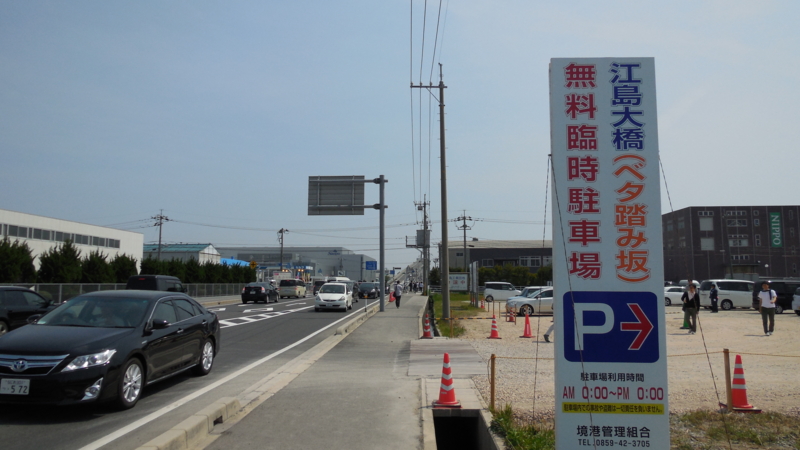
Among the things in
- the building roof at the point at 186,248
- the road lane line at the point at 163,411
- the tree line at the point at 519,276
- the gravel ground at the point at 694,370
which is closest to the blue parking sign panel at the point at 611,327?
the gravel ground at the point at 694,370

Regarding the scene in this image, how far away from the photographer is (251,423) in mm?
6273

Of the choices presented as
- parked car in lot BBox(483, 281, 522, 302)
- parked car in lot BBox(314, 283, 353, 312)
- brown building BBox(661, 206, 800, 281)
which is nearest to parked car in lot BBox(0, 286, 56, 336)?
parked car in lot BBox(314, 283, 353, 312)

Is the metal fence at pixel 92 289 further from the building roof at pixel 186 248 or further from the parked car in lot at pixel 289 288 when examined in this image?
the building roof at pixel 186 248

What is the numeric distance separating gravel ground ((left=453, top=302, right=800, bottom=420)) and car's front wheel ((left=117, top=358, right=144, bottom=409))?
4780 millimetres

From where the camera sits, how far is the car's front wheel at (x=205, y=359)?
31.6 feet

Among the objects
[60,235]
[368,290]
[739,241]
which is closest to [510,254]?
[739,241]

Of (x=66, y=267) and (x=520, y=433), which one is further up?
(x=66, y=267)

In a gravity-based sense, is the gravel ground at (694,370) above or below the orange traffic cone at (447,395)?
below

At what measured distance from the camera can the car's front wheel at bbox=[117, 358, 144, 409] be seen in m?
6.93

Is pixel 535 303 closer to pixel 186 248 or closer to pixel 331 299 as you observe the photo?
pixel 331 299

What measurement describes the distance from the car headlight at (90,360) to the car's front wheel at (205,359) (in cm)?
285

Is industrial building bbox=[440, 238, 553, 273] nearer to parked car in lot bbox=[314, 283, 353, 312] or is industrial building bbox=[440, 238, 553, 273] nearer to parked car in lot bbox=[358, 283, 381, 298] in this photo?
parked car in lot bbox=[358, 283, 381, 298]

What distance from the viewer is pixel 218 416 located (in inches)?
245

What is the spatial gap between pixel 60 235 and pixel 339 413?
55.2 m
